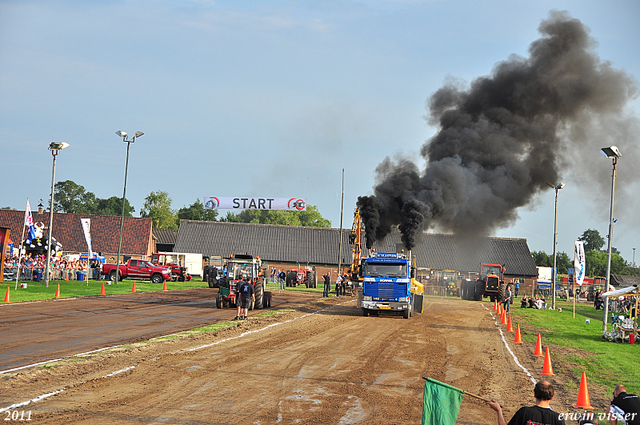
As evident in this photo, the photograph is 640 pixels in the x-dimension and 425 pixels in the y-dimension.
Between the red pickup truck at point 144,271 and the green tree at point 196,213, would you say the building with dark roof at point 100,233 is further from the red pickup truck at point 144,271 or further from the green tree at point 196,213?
the green tree at point 196,213

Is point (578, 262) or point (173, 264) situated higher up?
point (578, 262)

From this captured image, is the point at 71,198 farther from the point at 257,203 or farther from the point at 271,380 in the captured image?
the point at 271,380

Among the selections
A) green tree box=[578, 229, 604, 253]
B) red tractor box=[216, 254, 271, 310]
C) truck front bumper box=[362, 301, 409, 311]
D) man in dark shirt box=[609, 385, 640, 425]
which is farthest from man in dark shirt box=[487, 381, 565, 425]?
green tree box=[578, 229, 604, 253]

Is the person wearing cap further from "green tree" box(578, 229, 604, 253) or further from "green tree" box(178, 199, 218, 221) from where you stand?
"green tree" box(578, 229, 604, 253)

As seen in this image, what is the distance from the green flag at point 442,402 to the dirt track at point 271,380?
2.66 metres

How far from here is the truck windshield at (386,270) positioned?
25562 millimetres

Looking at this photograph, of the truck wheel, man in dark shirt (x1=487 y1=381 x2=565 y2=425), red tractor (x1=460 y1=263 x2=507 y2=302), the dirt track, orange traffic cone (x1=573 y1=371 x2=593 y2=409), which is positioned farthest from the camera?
the truck wheel

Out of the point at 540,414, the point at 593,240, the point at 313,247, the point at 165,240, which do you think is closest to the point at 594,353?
the point at 540,414

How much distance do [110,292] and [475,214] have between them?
960 inches

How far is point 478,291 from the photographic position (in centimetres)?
4662

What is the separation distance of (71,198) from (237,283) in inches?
4765

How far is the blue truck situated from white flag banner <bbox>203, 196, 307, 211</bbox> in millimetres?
56950

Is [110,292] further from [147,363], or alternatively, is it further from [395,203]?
[147,363]

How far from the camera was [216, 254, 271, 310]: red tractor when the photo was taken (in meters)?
27.0
